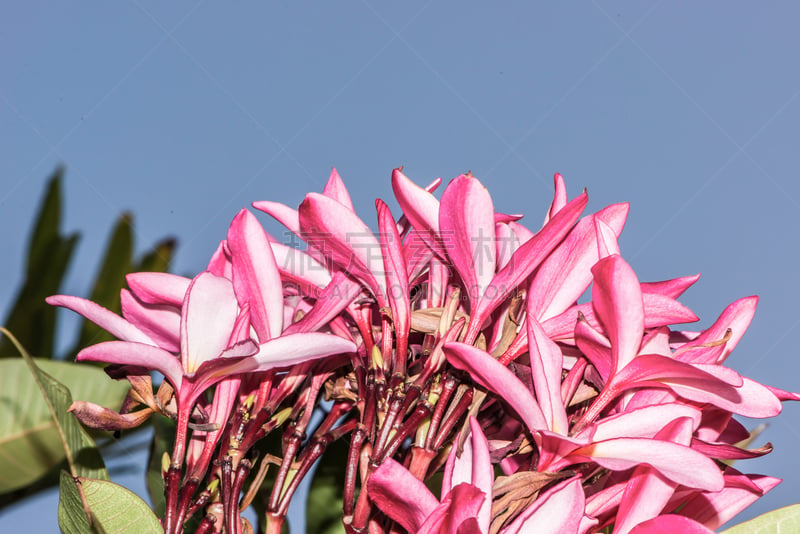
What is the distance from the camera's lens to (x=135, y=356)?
0.40 m

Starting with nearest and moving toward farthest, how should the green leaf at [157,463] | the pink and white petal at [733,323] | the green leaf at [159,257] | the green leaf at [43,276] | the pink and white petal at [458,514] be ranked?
1. the pink and white petal at [458,514]
2. the pink and white petal at [733,323]
3. the green leaf at [157,463]
4. the green leaf at [43,276]
5. the green leaf at [159,257]

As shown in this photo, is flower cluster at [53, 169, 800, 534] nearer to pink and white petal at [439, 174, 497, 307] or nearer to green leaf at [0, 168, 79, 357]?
pink and white petal at [439, 174, 497, 307]

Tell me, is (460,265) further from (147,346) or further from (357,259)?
(147,346)

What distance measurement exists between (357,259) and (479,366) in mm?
118

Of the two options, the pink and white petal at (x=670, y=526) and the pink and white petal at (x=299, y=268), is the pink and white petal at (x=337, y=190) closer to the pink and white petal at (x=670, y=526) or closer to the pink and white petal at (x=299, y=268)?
the pink and white petal at (x=299, y=268)

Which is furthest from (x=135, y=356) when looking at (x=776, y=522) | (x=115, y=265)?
(x=115, y=265)

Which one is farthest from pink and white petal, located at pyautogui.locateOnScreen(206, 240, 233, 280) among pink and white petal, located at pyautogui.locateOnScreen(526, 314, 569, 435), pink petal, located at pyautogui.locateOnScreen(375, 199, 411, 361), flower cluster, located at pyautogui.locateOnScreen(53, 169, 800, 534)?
pink and white petal, located at pyautogui.locateOnScreen(526, 314, 569, 435)

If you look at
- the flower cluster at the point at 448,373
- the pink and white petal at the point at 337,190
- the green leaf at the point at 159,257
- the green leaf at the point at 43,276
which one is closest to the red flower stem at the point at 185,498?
the flower cluster at the point at 448,373

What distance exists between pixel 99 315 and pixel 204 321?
0.07 meters

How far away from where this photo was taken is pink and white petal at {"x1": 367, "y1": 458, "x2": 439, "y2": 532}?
34 cm

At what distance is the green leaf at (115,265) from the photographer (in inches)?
82.9

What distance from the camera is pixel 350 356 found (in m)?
0.47

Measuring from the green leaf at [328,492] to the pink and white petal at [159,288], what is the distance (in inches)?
9.2

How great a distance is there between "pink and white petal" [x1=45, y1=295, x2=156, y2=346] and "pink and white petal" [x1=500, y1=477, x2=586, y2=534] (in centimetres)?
26
